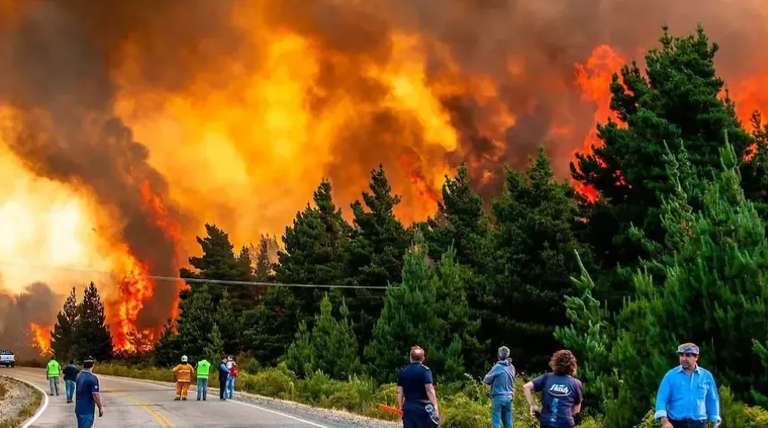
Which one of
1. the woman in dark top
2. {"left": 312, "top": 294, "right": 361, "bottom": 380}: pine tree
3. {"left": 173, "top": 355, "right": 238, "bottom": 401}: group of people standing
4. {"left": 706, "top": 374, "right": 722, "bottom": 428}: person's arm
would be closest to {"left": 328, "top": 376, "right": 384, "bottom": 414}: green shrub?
{"left": 173, "top": 355, "right": 238, "bottom": 401}: group of people standing

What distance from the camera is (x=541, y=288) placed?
92.8 feet

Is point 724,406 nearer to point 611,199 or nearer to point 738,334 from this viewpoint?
point 738,334

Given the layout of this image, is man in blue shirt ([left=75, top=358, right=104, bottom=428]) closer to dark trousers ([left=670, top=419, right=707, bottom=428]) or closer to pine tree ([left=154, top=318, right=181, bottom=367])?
dark trousers ([left=670, top=419, right=707, bottom=428])

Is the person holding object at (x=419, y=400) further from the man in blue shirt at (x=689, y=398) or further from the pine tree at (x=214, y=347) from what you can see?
the pine tree at (x=214, y=347)

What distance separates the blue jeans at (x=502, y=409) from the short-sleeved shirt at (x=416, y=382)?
4.00m

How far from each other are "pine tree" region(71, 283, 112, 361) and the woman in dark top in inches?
3505

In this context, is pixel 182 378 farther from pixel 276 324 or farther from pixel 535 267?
pixel 276 324

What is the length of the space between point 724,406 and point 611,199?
19173 millimetres

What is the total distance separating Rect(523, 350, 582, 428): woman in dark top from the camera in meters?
8.04

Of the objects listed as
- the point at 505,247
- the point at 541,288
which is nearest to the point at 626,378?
the point at 541,288

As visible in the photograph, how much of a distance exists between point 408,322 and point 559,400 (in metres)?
20.3

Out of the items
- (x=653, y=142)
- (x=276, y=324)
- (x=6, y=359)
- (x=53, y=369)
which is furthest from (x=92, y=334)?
(x=653, y=142)

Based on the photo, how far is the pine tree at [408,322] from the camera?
2822cm

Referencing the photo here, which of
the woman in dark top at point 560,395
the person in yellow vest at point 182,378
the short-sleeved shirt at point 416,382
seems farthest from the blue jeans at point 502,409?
the person in yellow vest at point 182,378
